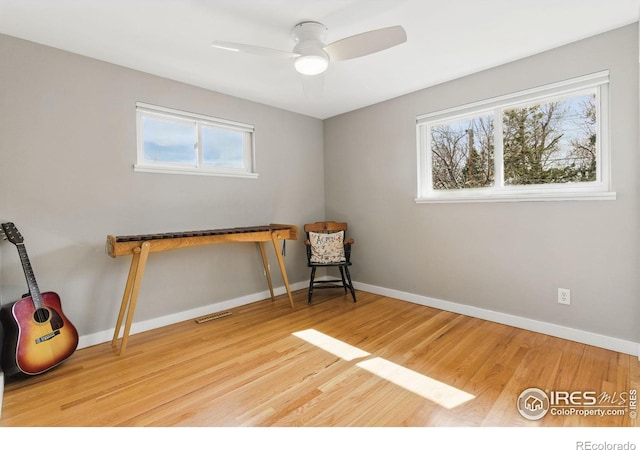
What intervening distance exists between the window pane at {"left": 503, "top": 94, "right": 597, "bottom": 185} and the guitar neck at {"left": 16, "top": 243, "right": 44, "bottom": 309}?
3.59 m

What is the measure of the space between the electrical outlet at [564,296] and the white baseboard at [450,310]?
0.63ft

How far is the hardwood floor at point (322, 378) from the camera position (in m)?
1.58

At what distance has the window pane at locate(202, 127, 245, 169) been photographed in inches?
125

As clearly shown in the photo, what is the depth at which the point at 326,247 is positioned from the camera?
3535mm

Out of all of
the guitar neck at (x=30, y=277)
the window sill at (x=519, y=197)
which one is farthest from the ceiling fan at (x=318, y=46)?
the guitar neck at (x=30, y=277)

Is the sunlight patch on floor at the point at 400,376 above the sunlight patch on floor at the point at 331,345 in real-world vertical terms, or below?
below

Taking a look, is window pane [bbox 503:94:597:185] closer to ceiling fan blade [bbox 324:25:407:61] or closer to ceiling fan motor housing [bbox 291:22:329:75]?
ceiling fan blade [bbox 324:25:407:61]

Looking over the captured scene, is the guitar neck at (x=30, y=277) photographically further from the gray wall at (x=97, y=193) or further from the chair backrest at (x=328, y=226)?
the chair backrest at (x=328, y=226)

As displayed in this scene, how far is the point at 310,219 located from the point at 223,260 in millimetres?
1262

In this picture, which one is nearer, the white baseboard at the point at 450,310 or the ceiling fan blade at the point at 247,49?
the ceiling fan blade at the point at 247,49

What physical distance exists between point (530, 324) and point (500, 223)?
2.79 feet

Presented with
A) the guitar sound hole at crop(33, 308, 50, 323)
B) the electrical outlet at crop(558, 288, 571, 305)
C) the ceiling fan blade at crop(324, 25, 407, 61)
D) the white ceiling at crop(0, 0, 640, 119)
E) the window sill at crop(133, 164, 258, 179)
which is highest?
the white ceiling at crop(0, 0, 640, 119)

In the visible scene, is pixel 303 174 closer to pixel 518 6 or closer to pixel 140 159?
pixel 140 159

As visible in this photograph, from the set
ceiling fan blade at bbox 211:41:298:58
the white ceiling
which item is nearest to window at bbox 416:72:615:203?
the white ceiling
